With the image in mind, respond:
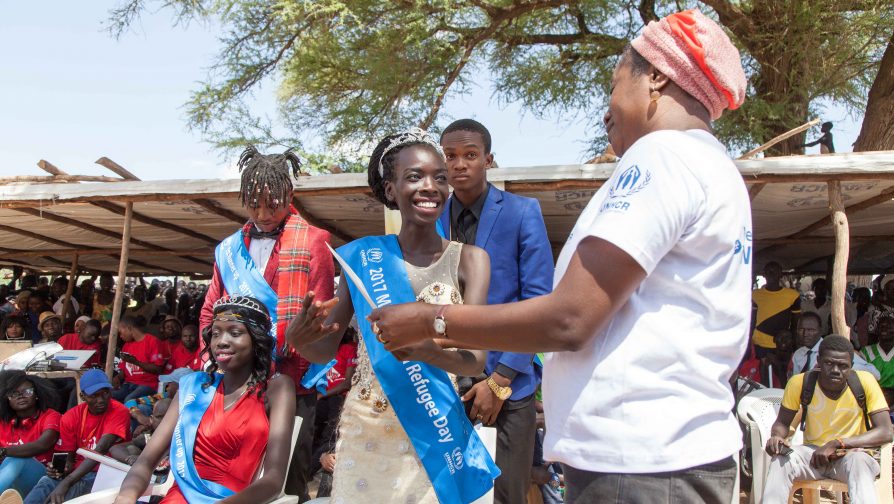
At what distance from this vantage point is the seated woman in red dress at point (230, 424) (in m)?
2.90

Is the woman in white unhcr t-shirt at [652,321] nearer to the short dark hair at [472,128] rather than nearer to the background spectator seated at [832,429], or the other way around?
the short dark hair at [472,128]

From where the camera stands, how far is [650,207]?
124cm

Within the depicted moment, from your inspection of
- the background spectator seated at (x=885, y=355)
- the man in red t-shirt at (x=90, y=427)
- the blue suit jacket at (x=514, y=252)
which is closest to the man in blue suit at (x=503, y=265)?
the blue suit jacket at (x=514, y=252)

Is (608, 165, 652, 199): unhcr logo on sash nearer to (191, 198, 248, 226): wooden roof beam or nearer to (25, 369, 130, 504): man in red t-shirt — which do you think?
(25, 369, 130, 504): man in red t-shirt

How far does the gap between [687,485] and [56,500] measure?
4525 mm

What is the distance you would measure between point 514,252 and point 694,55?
1.46 meters

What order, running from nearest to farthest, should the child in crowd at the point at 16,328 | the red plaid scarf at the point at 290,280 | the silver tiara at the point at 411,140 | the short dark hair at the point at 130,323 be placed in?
the silver tiara at the point at 411,140 → the red plaid scarf at the point at 290,280 → the short dark hair at the point at 130,323 → the child in crowd at the point at 16,328

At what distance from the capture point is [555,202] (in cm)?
674

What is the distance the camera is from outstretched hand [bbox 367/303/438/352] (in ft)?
4.57

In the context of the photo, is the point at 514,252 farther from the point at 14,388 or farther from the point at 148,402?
the point at 148,402

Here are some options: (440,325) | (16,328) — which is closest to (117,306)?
(16,328)

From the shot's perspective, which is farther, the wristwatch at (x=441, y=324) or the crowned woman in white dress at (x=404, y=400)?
the crowned woman in white dress at (x=404, y=400)

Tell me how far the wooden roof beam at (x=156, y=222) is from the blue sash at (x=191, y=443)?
4441 millimetres

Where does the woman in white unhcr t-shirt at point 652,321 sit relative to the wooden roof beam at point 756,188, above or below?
below
